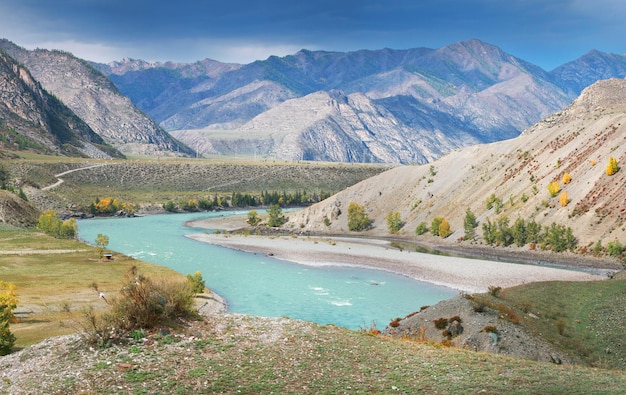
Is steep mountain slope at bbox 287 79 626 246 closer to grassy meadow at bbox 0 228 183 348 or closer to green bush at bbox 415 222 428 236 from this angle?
green bush at bbox 415 222 428 236

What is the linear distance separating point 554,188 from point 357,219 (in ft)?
134

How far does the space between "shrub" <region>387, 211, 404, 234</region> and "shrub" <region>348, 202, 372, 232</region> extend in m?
6.00

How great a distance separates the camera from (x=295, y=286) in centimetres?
5947

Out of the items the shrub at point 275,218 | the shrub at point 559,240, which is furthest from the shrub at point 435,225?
the shrub at point 275,218

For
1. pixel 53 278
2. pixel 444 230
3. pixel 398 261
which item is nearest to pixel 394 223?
pixel 444 230

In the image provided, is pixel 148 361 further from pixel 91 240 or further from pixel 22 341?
pixel 91 240

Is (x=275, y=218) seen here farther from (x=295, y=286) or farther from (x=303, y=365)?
(x=303, y=365)

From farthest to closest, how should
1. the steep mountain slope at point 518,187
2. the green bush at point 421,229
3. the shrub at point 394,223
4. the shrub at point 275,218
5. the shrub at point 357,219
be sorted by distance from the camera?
1. the shrub at point 275,218
2. the shrub at point 357,219
3. the shrub at point 394,223
4. the green bush at point 421,229
5. the steep mountain slope at point 518,187

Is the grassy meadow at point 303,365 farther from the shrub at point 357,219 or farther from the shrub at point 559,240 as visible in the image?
the shrub at point 357,219

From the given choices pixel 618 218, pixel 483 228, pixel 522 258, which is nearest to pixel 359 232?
pixel 483 228

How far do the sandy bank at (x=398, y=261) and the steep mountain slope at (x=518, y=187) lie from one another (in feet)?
47.8

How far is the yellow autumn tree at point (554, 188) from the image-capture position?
87.2m

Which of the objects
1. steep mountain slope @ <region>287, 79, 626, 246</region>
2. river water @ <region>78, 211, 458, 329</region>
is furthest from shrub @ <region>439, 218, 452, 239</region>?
river water @ <region>78, 211, 458, 329</region>

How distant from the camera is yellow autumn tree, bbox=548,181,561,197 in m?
87.2
